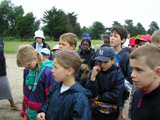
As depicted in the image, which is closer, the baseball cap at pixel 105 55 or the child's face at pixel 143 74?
the child's face at pixel 143 74

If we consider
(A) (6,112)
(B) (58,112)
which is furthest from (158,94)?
(A) (6,112)

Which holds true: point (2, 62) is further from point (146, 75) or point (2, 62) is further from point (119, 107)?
point (146, 75)

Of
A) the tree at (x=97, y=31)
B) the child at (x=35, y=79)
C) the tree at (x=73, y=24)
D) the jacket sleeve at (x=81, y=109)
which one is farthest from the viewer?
the tree at (x=97, y=31)

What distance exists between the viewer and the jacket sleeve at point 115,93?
2.32m

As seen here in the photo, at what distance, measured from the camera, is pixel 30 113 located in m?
2.33

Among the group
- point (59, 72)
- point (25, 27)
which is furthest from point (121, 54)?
point (25, 27)

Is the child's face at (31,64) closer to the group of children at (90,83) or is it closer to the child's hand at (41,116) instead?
the group of children at (90,83)

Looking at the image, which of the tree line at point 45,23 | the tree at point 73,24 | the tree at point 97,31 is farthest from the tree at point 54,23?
the tree at point 97,31

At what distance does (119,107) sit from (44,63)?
1.49 m

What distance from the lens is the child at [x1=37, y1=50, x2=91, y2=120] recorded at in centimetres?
162

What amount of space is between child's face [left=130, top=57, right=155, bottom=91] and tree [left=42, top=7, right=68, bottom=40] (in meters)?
55.7

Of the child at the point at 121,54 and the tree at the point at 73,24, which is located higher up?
the tree at the point at 73,24

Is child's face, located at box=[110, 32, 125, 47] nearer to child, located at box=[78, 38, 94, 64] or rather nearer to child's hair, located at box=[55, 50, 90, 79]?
child's hair, located at box=[55, 50, 90, 79]

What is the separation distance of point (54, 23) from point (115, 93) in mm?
57834
